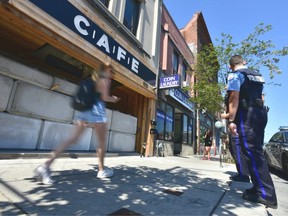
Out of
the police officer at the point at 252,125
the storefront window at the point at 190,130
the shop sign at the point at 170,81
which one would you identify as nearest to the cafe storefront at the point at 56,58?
the shop sign at the point at 170,81

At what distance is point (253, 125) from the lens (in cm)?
289

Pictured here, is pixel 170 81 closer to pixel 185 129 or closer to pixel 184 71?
pixel 185 129

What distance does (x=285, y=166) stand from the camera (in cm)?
609

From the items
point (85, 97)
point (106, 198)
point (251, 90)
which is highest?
point (251, 90)

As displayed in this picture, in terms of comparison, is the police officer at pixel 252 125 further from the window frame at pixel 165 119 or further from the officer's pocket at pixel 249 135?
the window frame at pixel 165 119

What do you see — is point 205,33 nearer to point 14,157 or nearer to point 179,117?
point 179,117

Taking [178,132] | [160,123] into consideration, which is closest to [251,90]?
[160,123]

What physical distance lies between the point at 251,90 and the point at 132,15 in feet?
24.3

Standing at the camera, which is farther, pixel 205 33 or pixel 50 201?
pixel 205 33

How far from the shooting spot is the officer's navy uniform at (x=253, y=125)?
105 inches

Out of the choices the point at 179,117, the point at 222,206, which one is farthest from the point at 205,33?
the point at 222,206

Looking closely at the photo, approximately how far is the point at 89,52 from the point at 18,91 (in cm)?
208

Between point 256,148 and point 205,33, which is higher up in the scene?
point 205,33

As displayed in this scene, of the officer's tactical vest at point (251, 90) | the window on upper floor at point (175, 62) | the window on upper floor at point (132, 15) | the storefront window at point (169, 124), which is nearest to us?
the officer's tactical vest at point (251, 90)
